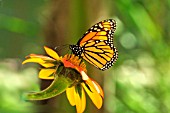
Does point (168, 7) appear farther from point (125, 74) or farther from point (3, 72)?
point (3, 72)

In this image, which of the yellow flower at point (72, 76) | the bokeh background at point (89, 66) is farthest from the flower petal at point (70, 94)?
the bokeh background at point (89, 66)

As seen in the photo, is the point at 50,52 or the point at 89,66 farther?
the point at 89,66

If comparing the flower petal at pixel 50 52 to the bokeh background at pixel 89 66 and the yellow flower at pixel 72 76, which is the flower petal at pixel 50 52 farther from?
the bokeh background at pixel 89 66

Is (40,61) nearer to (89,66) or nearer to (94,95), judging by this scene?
(94,95)

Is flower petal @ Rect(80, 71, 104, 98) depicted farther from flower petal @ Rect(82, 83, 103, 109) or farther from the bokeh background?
→ the bokeh background

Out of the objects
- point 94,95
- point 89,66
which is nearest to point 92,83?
point 94,95

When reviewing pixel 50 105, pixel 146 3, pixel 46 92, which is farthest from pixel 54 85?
pixel 146 3
